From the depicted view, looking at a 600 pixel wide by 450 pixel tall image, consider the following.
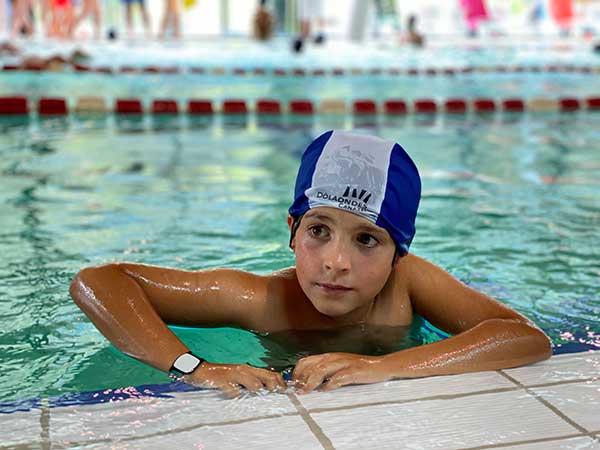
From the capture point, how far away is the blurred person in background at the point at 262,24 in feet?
65.8

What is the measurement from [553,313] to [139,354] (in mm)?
1750

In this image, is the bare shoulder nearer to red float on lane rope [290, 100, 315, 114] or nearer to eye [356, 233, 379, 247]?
eye [356, 233, 379, 247]

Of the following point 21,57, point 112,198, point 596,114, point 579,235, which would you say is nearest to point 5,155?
point 112,198

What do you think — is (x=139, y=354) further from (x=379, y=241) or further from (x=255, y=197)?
(x=255, y=197)

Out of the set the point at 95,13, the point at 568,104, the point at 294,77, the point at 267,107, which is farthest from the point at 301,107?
the point at 95,13

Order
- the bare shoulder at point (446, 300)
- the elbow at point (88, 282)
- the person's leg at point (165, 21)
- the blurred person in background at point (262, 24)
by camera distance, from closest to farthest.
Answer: the elbow at point (88, 282) < the bare shoulder at point (446, 300) < the blurred person in background at point (262, 24) < the person's leg at point (165, 21)

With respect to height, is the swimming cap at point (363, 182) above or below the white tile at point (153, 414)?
above

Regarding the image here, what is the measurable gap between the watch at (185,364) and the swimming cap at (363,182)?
490 millimetres

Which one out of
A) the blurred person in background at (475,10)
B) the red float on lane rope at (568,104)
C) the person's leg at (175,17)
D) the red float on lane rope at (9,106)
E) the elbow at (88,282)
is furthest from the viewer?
the blurred person in background at (475,10)

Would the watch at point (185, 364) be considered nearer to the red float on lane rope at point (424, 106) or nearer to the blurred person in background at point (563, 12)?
the red float on lane rope at point (424, 106)

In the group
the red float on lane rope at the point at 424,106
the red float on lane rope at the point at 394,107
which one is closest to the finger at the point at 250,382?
the red float on lane rope at the point at 394,107

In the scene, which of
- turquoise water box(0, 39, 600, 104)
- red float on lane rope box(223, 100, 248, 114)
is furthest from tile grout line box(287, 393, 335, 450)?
turquoise water box(0, 39, 600, 104)

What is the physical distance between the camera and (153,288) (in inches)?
106

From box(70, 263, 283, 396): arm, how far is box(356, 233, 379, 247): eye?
46 centimetres
